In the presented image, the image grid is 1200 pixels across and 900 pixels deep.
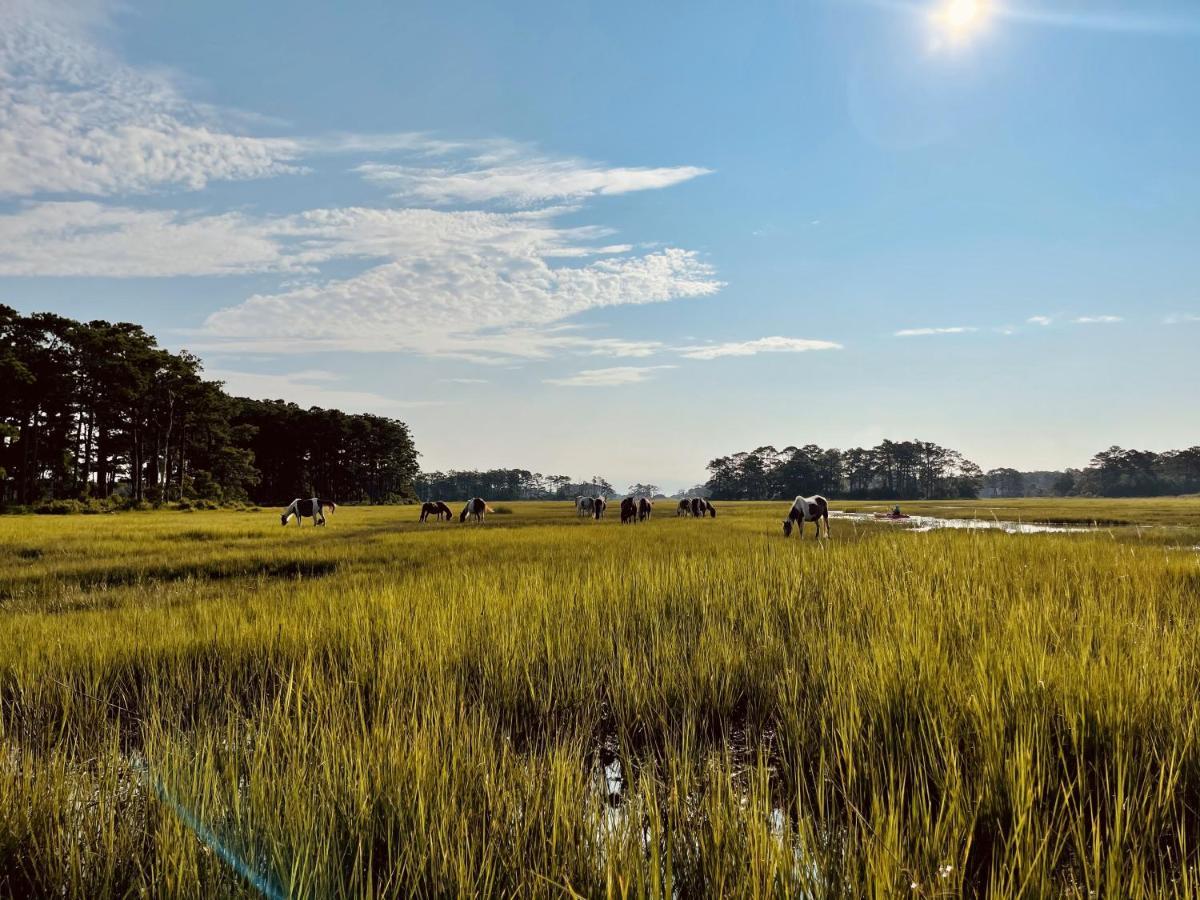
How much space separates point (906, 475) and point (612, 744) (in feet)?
477

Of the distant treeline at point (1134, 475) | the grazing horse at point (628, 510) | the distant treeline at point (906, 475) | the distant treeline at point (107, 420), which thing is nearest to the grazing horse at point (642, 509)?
the grazing horse at point (628, 510)

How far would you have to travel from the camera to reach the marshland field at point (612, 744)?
176cm

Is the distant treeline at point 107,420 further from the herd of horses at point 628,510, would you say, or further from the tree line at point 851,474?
the tree line at point 851,474

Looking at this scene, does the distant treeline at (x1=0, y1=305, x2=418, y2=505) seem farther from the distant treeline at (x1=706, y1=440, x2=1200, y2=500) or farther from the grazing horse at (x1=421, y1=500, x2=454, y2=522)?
the distant treeline at (x1=706, y1=440, x2=1200, y2=500)

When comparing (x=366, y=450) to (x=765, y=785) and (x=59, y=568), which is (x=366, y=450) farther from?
(x=765, y=785)

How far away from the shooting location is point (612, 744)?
318 cm

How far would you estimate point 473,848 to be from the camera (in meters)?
1.79

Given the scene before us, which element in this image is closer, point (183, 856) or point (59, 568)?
point (183, 856)

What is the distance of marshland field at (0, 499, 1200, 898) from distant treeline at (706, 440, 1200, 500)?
120m

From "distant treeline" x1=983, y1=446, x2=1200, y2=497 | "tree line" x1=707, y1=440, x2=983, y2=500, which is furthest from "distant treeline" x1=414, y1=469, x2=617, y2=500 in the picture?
"distant treeline" x1=983, y1=446, x2=1200, y2=497

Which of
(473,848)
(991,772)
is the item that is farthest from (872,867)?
(473,848)

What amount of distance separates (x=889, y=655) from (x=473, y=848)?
2.42 metres

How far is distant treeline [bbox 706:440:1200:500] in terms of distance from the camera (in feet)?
410

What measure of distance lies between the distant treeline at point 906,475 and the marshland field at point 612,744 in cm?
12038
